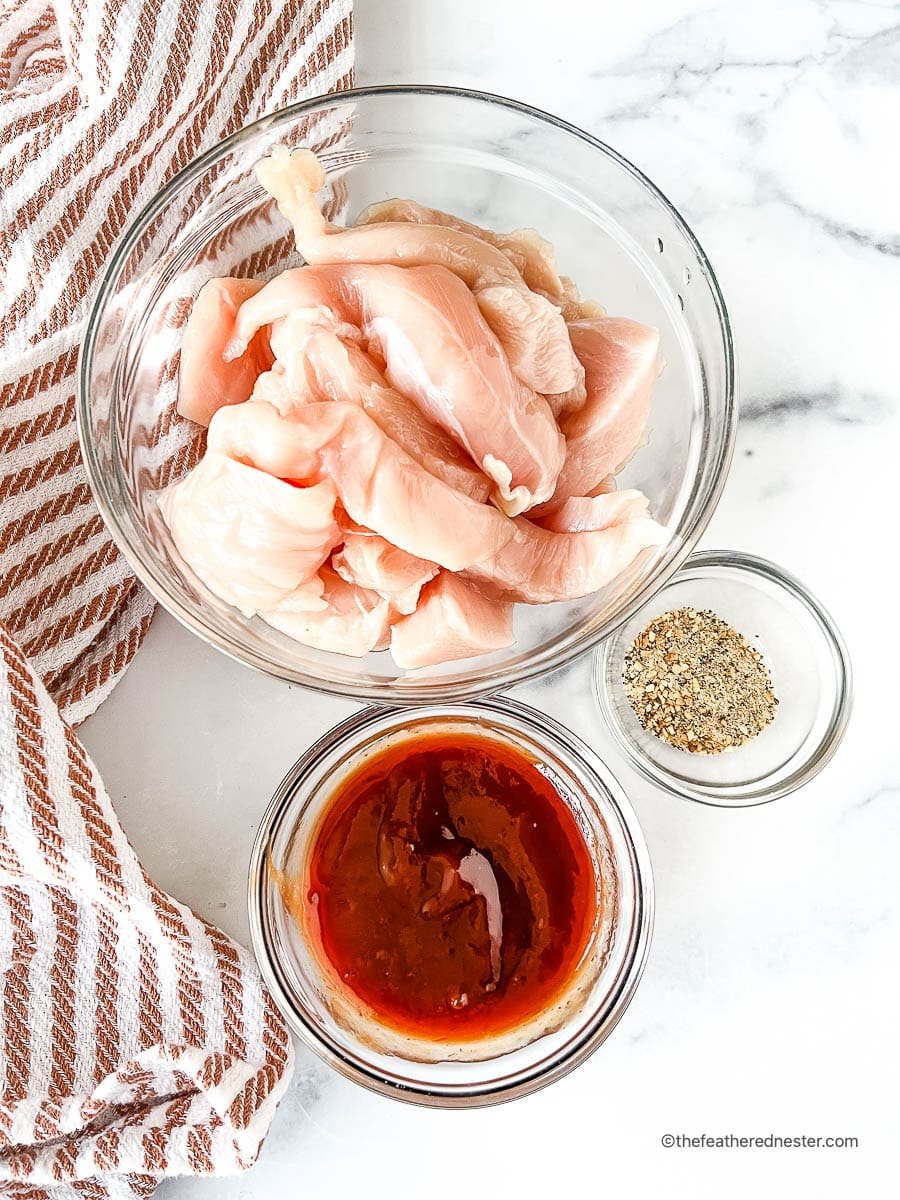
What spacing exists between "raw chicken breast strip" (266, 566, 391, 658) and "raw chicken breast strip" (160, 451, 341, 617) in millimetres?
31

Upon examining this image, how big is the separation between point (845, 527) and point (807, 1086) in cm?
89

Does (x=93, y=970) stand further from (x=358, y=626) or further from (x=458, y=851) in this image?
(x=358, y=626)

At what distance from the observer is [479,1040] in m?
1.55

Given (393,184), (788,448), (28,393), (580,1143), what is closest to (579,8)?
(393,184)

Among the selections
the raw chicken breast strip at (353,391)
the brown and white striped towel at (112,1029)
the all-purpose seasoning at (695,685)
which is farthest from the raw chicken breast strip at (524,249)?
the brown and white striped towel at (112,1029)

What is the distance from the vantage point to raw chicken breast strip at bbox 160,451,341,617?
111 centimetres

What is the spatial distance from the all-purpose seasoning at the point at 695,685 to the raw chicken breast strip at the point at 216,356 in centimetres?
76

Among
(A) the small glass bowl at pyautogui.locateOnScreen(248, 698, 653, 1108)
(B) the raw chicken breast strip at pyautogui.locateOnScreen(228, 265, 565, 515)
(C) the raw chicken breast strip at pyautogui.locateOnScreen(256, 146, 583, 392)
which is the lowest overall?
(A) the small glass bowl at pyautogui.locateOnScreen(248, 698, 653, 1108)

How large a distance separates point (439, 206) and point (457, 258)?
14.9 inches

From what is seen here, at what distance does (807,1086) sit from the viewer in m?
1.65

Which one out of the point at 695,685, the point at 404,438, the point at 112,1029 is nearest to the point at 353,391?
the point at 404,438

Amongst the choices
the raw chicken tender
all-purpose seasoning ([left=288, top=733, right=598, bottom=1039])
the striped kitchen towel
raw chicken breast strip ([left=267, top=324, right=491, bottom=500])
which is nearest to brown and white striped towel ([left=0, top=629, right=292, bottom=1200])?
the striped kitchen towel

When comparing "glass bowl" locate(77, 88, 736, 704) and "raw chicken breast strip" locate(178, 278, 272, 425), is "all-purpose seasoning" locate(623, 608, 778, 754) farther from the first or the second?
"raw chicken breast strip" locate(178, 278, 272, 425)

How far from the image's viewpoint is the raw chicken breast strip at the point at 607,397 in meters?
1.26
